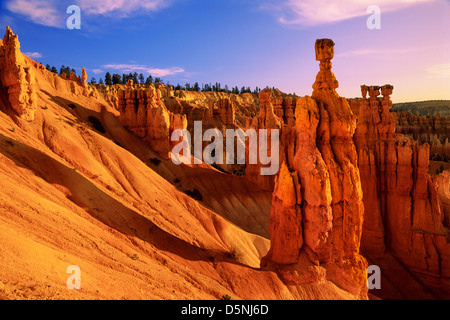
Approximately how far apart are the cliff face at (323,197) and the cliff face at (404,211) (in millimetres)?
11081

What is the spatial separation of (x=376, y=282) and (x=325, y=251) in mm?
11727

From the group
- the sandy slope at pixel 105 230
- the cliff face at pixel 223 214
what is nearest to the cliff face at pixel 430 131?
the cliff face at pixel 223 214

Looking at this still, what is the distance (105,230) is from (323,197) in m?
13.7

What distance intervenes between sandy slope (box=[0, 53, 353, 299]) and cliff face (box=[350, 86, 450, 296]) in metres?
12.1

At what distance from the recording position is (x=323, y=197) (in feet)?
59.3

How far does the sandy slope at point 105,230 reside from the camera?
1188 centimetres

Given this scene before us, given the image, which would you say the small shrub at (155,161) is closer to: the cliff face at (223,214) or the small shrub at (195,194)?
the cliff face at (223,214)

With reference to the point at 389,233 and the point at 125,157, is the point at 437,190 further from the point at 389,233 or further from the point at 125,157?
the point at 125,157

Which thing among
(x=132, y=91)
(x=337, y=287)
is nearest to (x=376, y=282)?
(x=337, y=287)

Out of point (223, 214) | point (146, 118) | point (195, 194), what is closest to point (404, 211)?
point (223, 214)

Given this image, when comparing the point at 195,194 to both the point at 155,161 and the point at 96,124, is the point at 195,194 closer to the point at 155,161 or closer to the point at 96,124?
the point at 155,161

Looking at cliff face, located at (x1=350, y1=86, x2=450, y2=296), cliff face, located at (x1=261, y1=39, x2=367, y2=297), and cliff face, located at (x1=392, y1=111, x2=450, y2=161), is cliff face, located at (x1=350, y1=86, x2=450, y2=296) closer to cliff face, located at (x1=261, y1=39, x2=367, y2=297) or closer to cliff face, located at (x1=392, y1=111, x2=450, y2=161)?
cliff face, located at (x1=261, y1=39, x2=367, y2=297)

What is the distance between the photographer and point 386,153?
30359 millimetres
